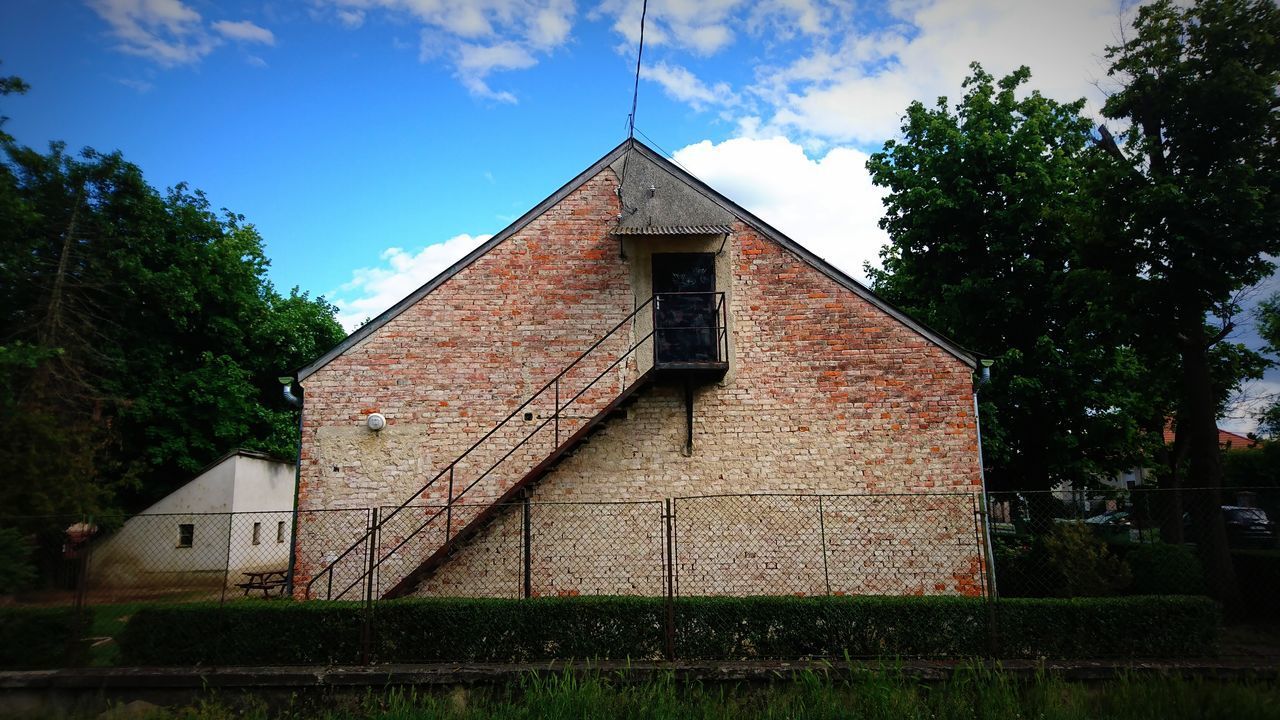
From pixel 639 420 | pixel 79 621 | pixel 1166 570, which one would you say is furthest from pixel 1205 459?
pixel 79 621

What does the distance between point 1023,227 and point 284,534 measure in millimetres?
21582

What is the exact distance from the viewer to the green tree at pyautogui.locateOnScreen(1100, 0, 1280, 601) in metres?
10.6

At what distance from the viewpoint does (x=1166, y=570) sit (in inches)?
398

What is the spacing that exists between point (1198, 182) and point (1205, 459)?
4.68 m

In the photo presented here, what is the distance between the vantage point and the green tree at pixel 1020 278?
15336mm

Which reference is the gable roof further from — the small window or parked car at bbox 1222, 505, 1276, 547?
the small window

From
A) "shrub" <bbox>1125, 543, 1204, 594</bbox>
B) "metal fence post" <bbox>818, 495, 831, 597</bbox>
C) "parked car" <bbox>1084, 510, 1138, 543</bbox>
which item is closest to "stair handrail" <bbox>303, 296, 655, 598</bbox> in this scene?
"metal fence post" <bbox>818, 495, 831, 597</bbox>

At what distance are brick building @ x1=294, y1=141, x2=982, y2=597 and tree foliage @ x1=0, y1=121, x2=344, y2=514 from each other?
9700 mm

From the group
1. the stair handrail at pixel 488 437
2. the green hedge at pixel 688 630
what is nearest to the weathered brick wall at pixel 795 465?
the stair handrail at pixel 488 437

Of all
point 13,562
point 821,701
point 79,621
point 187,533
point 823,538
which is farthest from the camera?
point 187,533

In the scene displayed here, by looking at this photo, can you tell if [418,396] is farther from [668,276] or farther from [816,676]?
[816,676]

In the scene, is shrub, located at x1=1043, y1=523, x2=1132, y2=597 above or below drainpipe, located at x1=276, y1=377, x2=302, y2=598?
below

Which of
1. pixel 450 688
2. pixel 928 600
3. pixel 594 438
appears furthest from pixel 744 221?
pixel 450 688

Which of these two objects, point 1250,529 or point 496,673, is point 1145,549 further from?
point 496,673
